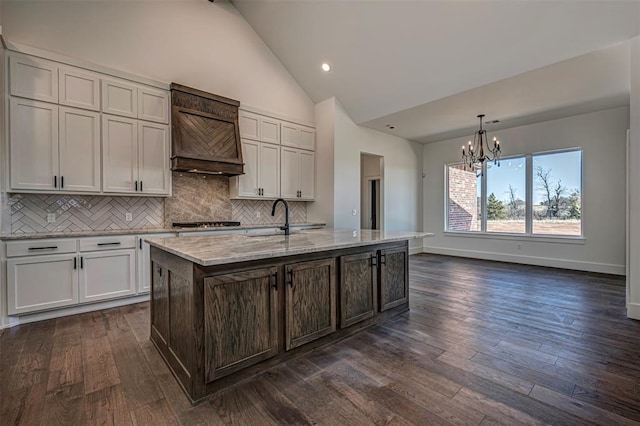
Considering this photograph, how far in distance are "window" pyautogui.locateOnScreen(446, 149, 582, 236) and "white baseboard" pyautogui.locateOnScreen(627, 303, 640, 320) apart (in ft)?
9.70

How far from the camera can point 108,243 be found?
3445 millimetres

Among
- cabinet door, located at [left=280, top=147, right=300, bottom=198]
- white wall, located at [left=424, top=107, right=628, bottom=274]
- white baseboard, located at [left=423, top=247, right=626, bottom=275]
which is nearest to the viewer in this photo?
white wall, located at [left=424, top=107, right=628, bottom=274]

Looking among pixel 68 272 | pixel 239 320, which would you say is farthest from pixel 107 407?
pixel 68 272

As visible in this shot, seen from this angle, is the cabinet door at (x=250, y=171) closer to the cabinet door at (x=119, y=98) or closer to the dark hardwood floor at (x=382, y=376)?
the cabinet door at (x=119, y=98)

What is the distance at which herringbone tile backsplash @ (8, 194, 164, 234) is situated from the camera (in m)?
3.34

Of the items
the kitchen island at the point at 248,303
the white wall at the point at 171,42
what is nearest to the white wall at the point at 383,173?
the white wall at the point at 171,42

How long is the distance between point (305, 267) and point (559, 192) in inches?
236

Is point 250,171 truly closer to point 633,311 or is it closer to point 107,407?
point 107,407

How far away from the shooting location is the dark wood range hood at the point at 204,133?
159 inches

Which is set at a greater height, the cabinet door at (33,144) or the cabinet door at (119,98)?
the cabinet door at (119,98)

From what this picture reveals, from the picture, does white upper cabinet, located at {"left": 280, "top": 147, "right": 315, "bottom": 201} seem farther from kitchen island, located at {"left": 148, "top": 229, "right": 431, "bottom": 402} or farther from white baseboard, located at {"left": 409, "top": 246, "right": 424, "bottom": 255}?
white baseboard, located at {"left": 409, "top": 246, "right": 424, "bottom": 255}

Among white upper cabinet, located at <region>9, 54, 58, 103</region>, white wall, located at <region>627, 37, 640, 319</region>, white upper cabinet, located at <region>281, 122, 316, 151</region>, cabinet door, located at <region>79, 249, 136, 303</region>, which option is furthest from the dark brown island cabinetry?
white upper cabinet, located at <region>281, 122, 316, 151</region>

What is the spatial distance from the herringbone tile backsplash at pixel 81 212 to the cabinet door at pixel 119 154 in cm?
33

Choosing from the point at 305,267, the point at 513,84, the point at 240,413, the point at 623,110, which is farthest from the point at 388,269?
the point at 623,110
